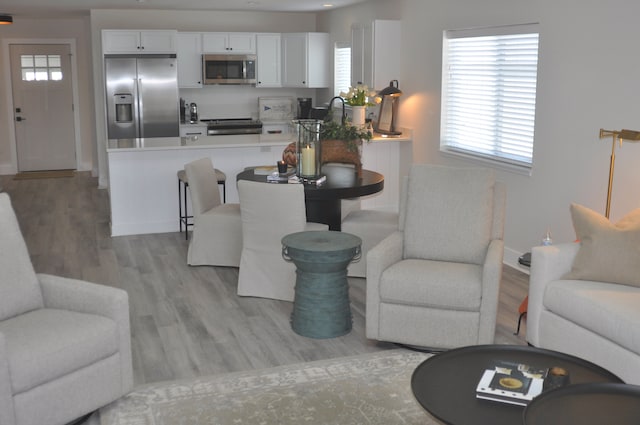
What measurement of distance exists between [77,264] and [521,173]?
364 centimetres

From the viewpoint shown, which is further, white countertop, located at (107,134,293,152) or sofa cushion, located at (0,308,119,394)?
white countertop, located at (107,134,293,152)

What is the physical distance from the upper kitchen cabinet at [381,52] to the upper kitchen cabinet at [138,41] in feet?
8.62

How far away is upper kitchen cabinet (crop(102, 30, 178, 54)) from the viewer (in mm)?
8961

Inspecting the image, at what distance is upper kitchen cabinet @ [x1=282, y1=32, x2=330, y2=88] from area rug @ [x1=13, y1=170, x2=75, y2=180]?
373cm

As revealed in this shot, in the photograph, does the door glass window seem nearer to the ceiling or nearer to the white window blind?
the ceiling

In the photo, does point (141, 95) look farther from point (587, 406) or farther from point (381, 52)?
point (587, 406)

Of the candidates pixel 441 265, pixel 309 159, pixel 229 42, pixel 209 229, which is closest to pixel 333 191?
pixel 309 159

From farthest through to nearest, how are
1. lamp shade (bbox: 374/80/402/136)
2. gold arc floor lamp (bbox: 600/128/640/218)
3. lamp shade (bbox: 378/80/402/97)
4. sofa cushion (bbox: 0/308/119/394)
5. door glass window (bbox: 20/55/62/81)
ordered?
door glass window (bbox: 20/55/62/81)
lamp shade (bbox: 374/80/402/136)
lamp shade (bbox: 378/80/402/97)
gold arc floor lamp (bbox: 600/128/640/218)
sofa cushion (bbox: 0/308/119/394)

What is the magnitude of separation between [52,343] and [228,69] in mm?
6964

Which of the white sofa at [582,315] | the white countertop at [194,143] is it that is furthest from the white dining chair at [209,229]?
the white sofa at [582,315]

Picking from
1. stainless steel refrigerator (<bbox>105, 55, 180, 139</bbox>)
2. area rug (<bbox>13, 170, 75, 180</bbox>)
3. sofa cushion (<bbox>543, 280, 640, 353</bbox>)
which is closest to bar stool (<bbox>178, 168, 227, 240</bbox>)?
stainless steel refrigerator (<bbox>105, 55, 180, 139</bbox>)

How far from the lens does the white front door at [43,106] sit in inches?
430

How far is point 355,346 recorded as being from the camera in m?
4.23

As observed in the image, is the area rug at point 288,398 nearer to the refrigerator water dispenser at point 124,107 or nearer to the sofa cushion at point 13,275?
the sofa cushion at point 13,275
